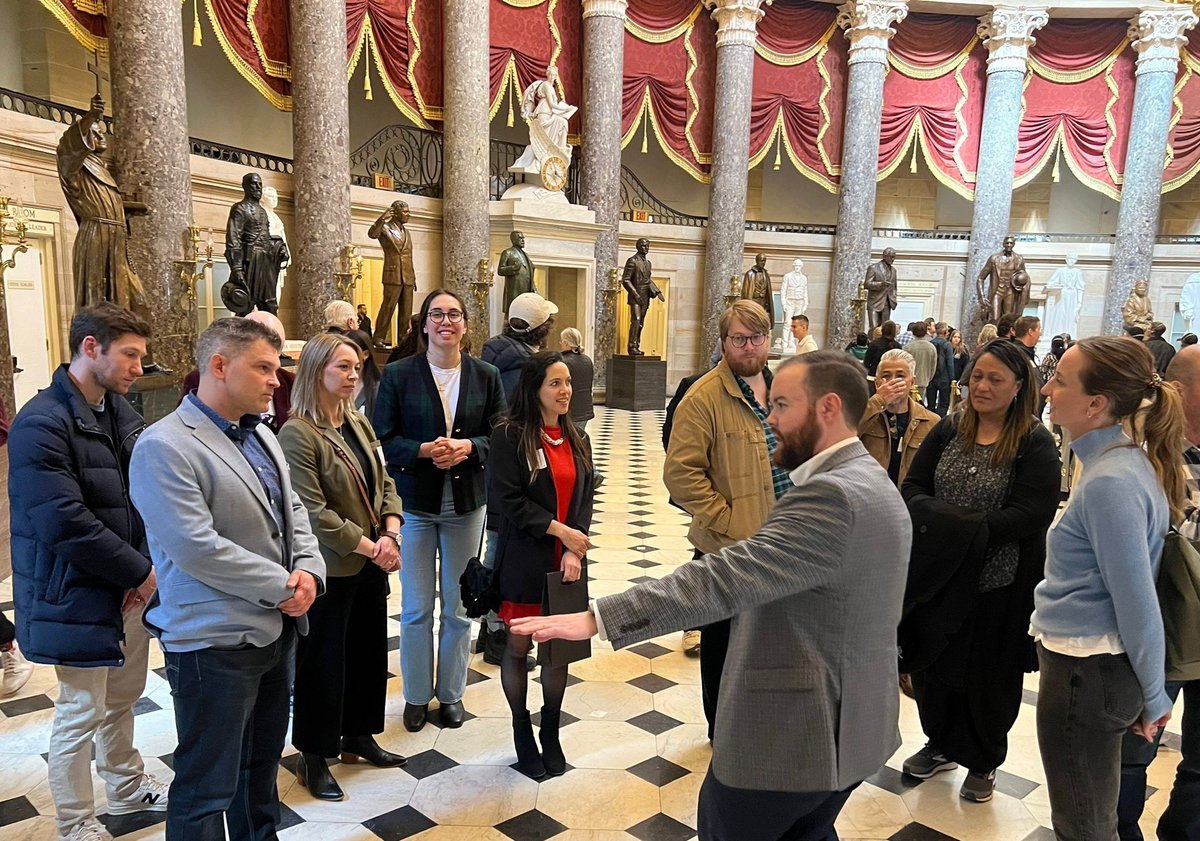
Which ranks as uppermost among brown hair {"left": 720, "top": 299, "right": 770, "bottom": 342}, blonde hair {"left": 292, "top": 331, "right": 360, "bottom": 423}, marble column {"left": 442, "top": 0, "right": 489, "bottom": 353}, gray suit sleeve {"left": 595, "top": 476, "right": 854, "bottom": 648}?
marble column {"left": 442, "top": 0, "right": 489, "bottom": 353}

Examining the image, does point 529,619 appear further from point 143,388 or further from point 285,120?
point 285,120

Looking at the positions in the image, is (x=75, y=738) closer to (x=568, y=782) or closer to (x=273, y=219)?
(x=568, y=782)

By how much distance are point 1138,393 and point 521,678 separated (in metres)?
2.18

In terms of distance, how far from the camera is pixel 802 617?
158cm

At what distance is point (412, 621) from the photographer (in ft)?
11.1

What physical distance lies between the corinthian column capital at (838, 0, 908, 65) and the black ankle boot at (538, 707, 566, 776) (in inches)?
716

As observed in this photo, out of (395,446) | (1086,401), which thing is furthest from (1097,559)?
(395,446)

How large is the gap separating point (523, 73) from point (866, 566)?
15.6 meters

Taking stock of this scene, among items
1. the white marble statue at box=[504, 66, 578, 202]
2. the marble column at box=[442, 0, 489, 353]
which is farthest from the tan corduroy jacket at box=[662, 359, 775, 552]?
the white marble statue at box=[504, 66, 578, 202]

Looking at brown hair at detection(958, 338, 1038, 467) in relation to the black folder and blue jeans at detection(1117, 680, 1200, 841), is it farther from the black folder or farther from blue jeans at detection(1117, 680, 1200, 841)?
the black folder

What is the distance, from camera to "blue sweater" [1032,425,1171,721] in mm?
1916

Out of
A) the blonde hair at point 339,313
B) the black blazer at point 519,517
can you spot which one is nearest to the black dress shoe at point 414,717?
the black blazer at point 519,517

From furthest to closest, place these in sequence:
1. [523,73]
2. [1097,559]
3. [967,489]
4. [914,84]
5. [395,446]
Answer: [914,84] < [523,73] < [395,446] < [967,489] < [1097,559]

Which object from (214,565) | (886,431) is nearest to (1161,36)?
(886,431)
